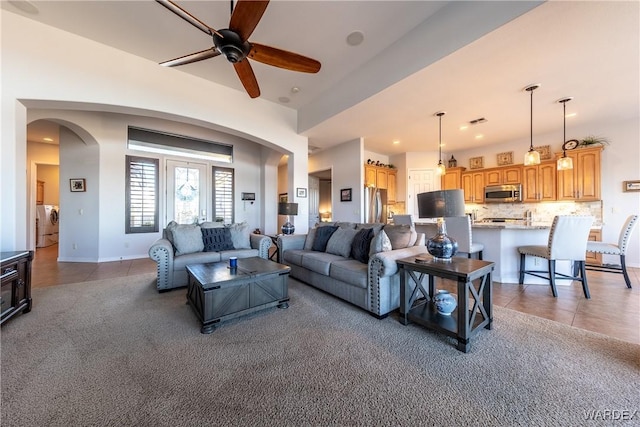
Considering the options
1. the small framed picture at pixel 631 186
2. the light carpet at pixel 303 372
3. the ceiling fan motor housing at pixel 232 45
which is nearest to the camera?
the light carpet at pixel 303 372

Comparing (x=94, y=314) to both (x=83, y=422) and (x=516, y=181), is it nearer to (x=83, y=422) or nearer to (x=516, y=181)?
(x=83, y=422)

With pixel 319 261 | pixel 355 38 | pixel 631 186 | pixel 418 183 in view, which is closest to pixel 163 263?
pixel 319 261

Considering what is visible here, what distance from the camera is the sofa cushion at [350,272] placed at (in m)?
2.47

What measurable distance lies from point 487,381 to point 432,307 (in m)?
0.86

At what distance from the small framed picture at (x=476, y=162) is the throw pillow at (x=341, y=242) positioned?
5106 mm

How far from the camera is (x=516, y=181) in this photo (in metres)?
5.68

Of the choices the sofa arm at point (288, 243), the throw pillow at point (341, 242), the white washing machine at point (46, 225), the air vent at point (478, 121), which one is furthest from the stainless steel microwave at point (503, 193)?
the white washing machine at point (46, 225)

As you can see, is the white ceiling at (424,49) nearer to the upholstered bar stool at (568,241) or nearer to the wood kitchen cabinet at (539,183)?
the wood kitchen cabinet at (539,183)

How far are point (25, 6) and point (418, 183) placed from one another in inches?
300

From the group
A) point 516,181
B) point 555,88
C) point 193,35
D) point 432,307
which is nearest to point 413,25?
point 555,88

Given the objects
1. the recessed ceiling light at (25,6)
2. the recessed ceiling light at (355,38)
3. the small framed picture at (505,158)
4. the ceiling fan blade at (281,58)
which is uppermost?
the recessed ceiling light at (25,6)

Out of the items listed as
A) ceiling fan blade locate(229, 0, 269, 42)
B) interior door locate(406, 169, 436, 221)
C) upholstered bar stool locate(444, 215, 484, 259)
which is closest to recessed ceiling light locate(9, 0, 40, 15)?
ceiling fan blade locate(229, 0, 269, 42)

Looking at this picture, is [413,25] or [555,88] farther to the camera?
[555,88]

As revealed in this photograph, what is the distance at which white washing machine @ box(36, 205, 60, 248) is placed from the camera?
6961 millimetres
